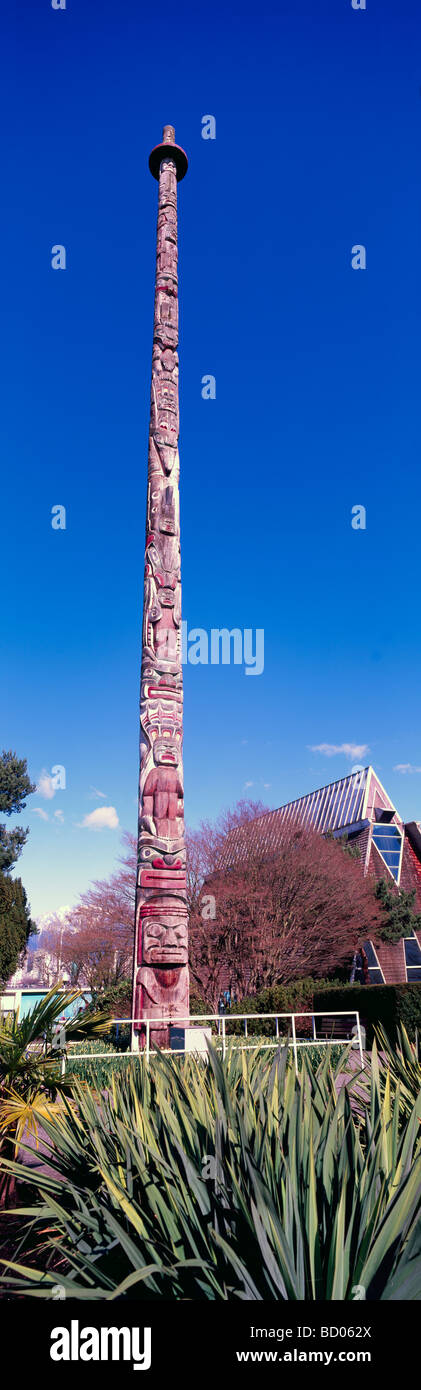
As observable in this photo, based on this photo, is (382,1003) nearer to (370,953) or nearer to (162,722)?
(162,722)

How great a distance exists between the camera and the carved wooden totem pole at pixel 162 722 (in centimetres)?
1066

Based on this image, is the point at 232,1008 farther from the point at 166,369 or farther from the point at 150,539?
the point at 166,369

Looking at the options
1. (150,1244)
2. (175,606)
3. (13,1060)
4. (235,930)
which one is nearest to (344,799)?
(235,930)

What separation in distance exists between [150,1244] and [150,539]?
1207cm

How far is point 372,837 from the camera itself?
3303 centimetres

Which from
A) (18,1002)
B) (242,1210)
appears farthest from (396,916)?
(242,1210)

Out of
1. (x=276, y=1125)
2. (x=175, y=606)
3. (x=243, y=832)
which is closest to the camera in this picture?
(x=276, y=1125)

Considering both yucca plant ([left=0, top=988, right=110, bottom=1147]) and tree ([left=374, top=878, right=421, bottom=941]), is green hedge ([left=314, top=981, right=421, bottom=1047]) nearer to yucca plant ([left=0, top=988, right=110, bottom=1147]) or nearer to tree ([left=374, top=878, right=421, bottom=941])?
tree ([left=374, top=878, right=421, bottom=941])

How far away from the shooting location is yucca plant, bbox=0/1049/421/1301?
7.67 feet

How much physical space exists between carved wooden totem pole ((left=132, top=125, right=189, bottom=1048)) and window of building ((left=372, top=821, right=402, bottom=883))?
23071mm

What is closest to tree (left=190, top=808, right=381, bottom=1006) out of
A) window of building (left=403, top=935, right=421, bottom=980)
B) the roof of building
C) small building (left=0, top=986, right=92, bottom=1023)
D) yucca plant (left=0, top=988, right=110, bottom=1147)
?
the roof of building

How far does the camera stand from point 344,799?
118 feet

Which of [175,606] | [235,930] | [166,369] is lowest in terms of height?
[235,930]
